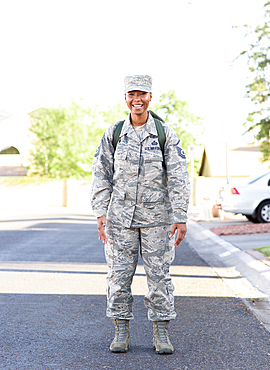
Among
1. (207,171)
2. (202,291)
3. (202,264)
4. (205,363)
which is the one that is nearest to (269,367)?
(205,363)

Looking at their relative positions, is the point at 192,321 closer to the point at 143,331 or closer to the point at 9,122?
the point at 143,331

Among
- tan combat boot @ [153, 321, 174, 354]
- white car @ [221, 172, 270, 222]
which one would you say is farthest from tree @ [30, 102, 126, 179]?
tan combat boot @ [153, 321, 174, 354]

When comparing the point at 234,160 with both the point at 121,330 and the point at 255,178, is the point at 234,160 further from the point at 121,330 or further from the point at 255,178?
the point at 121,330

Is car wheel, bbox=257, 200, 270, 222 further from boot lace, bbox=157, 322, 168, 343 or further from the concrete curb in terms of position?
boot lace, bbox=157, 322, 168, 343

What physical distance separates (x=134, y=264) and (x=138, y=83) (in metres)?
1.35

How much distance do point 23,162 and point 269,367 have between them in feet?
126

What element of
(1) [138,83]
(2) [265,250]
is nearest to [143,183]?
(1) [138,83]

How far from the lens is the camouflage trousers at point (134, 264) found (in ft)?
12.9

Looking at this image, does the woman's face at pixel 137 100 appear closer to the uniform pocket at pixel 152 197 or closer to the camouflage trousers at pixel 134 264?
the uniform pocket at pixel 152 197

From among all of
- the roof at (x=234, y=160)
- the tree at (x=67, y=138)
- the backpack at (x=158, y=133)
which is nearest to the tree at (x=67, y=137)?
the tree at (x=67, y=138)

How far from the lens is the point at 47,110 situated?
3859cm

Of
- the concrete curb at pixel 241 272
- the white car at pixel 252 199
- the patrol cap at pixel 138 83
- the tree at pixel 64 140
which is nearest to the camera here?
the patrol cap at pixel 138 83

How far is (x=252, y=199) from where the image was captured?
49.1ft

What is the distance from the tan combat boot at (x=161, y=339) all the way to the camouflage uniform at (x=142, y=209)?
0.24ft
